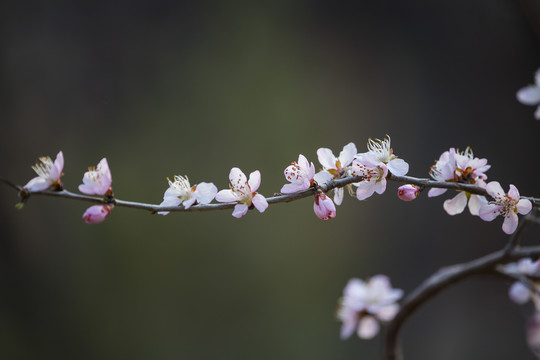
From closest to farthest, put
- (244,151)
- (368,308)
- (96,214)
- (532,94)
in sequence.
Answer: (96,214) → (532,94) → (368,308) → (244,151)

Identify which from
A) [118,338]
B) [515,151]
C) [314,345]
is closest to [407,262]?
[314,345]

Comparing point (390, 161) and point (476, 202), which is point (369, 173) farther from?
point (476, 202)

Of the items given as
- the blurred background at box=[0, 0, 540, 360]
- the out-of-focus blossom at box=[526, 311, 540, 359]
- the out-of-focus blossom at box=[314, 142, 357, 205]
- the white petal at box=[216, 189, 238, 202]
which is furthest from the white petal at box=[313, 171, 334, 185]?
the blurred background at box=[0, 0, 540, 360]

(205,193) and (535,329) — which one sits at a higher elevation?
(205,193)

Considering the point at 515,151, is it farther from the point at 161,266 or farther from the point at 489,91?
the point at 161,266

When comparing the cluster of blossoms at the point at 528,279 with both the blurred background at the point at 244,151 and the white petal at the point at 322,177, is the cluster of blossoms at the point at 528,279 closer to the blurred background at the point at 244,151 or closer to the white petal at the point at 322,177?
the white petal at the point at 322,177

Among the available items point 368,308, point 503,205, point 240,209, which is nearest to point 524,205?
point 503,205
